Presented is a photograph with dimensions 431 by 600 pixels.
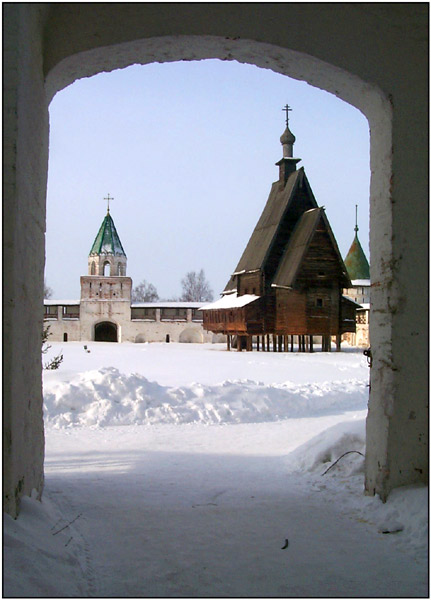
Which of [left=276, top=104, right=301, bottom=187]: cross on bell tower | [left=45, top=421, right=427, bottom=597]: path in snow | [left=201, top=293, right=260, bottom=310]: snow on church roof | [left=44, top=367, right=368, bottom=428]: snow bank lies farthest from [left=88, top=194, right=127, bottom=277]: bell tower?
[left=45, top=421, right=427, bottom=597]: path in snow

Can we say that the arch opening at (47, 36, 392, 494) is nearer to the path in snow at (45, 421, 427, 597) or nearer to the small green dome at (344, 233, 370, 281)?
the path in snow at (45, 421, 427, 597)

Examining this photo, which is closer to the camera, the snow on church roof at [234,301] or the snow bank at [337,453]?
the snow bank at [337,453]

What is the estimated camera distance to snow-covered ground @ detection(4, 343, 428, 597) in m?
2.77

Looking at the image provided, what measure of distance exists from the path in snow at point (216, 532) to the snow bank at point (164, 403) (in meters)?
2.41

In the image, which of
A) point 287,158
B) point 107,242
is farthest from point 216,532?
point 107,242

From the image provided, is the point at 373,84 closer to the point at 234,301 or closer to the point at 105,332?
the point at 234,301

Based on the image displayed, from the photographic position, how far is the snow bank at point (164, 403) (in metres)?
8.47

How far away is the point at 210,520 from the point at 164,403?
536 centimetres

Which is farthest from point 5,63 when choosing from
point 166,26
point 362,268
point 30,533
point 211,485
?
point 362,268

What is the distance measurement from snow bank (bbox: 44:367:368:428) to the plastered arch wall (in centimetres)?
470

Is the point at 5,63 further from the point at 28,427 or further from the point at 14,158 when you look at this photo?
the point at 28,427

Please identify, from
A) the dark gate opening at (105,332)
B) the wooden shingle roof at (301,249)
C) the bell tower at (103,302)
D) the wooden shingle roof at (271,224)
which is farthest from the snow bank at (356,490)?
the dark gate opening at (105,332)

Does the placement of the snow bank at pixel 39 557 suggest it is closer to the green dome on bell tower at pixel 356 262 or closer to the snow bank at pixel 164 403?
the snow bank at pixel 164 403

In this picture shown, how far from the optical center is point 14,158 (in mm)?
2857
